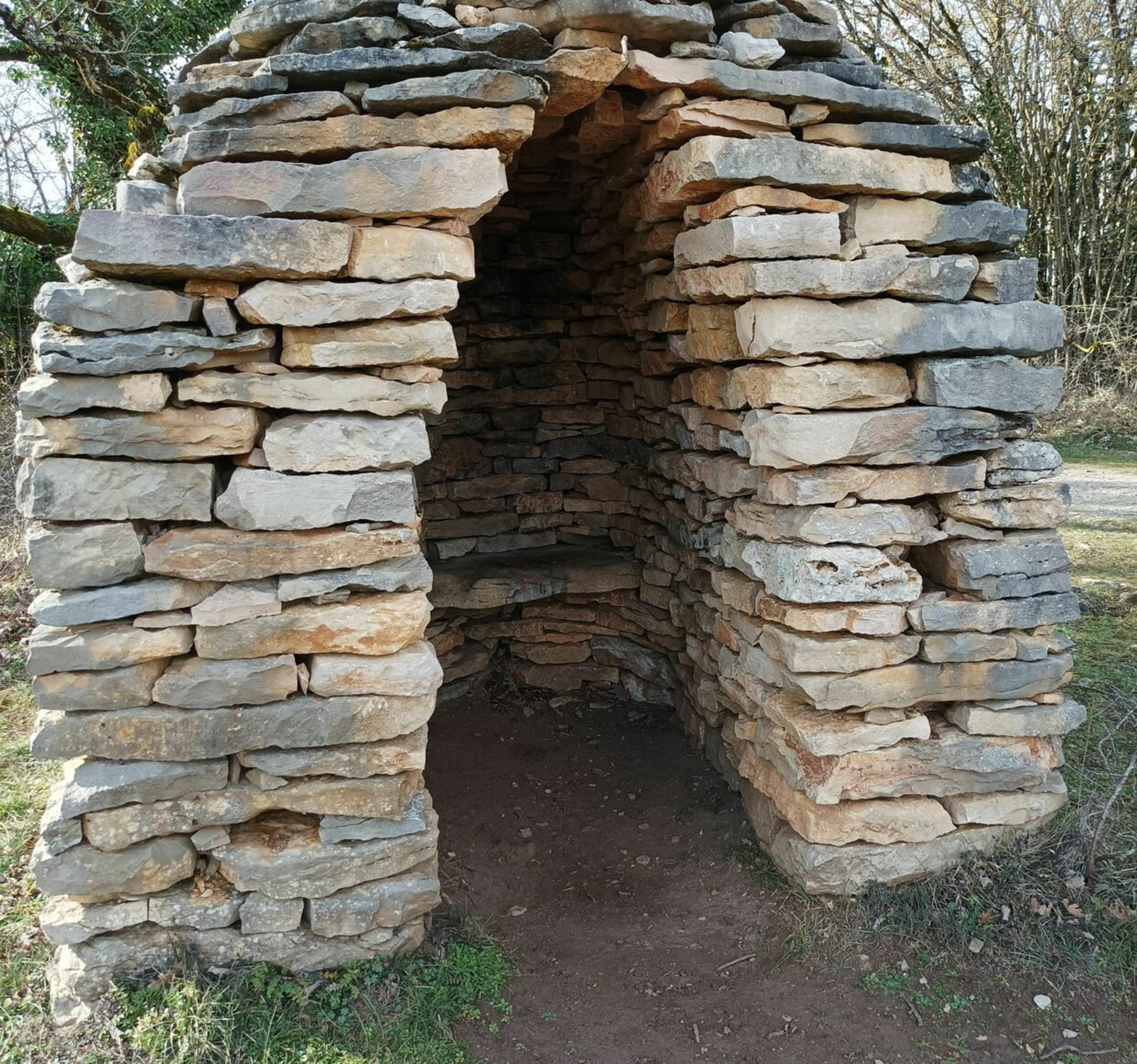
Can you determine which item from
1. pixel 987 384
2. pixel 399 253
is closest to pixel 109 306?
pixel 399 253

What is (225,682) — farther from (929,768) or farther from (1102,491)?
(1102,491)

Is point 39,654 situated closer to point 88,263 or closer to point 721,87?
point 88,263

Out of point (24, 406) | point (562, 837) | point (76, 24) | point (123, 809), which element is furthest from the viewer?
point (76, 24)

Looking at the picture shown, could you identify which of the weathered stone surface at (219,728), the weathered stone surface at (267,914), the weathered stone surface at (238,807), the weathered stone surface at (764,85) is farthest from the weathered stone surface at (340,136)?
the weathered stone surface at (267,914)

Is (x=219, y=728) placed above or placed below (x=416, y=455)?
below

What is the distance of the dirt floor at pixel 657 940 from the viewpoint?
291 centimetres

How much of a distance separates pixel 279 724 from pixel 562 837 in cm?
189

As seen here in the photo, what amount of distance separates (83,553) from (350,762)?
3.32ft

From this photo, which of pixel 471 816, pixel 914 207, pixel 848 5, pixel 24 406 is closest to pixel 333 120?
pixel 24 406

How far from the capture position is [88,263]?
2.54 metres

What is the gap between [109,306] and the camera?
255cm

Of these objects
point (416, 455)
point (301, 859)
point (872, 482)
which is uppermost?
point (416, 455)

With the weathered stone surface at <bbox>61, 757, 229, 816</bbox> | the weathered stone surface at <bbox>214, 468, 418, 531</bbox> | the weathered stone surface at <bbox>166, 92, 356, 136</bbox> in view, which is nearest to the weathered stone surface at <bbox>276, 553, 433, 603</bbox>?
the weathered stone surface at <bbox>214, 468, 418, 531</bbox>

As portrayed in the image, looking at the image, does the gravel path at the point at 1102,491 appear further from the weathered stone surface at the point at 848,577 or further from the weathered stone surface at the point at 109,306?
the weathered stone surface at the point at 109,306
